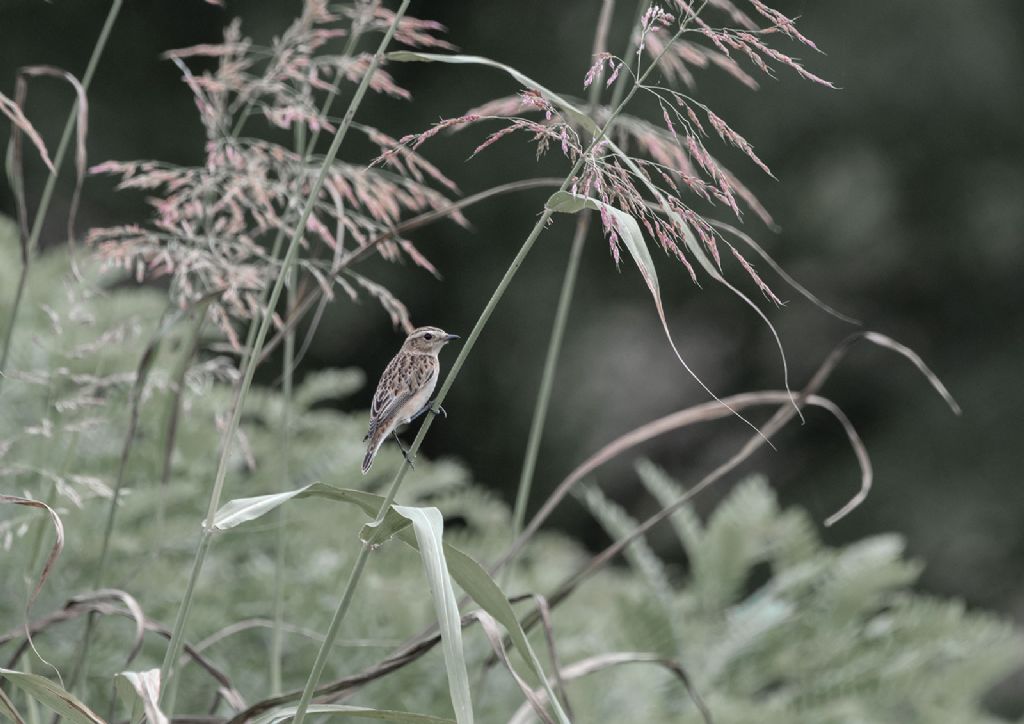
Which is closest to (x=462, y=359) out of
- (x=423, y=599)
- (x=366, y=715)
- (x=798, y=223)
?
(x=366, y=715)

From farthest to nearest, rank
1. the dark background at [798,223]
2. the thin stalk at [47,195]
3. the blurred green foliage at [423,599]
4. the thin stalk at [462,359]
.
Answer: the dark background at [798,223] → the blurred green foliage at [423,599] → the thin stalk at [47,195] → the thin stalk at [462,359]

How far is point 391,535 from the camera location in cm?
74

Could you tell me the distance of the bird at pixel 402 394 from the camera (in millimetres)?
643

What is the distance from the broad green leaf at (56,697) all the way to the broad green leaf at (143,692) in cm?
3

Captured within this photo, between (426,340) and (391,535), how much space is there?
127 mm

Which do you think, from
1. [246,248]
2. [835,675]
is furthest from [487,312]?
[835,675]

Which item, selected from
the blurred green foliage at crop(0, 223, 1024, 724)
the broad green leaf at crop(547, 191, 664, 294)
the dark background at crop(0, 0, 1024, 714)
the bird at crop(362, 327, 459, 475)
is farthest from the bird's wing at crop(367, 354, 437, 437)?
the dark background at crop(0, 0, 1024, 714)

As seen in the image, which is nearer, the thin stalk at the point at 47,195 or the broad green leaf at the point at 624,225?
the broad green leaf at the point at 624,225

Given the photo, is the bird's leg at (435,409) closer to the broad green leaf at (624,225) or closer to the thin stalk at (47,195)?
the broad green leaf at (624,225)

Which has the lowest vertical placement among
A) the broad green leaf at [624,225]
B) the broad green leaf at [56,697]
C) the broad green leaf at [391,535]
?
the broad green leaf at [56,697]

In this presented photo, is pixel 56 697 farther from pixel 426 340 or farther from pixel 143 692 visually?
pixel 426 340

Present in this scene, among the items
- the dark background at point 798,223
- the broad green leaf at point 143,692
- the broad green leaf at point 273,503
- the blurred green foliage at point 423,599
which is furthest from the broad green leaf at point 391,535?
the dark background at point 798,223

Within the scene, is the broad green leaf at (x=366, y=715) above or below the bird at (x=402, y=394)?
below

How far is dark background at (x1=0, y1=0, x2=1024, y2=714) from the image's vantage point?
5.81 m
